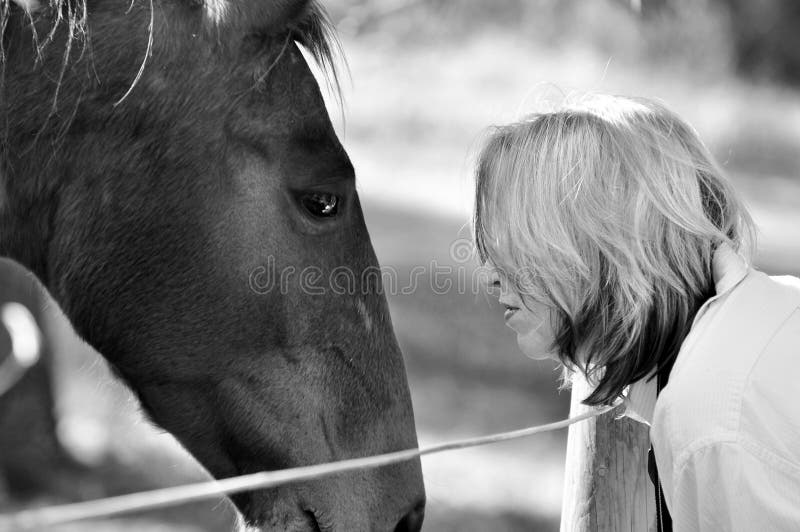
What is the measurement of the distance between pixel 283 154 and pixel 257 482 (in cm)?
90

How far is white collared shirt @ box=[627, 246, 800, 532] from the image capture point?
5.14 ft

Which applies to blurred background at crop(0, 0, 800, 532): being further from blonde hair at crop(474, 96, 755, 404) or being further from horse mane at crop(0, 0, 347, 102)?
horse mane at crop(0, 0, 347, 102)

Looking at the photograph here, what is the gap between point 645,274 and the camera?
182cm

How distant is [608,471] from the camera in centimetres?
216

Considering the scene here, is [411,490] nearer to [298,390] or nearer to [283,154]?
[298,390]

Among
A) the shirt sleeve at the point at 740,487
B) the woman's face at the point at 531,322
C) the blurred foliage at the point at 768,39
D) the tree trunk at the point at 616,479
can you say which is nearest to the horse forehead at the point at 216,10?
the woman's face at the point at 531,322

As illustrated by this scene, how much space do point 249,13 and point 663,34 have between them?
8.57 m

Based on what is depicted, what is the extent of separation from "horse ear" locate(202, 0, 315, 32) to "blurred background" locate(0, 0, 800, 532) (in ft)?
1.82

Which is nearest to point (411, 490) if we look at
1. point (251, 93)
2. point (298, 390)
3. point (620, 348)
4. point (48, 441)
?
point (298, 390)

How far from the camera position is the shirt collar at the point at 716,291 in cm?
179

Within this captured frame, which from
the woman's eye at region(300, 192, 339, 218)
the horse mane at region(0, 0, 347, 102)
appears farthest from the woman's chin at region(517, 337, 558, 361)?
the horse mane at region(0, 0, 347, 102)

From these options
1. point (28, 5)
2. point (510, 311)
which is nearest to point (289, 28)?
point (28, 5)

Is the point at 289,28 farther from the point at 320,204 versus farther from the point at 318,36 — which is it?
the point at 320,204

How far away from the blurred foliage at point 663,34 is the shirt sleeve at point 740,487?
8.59m
